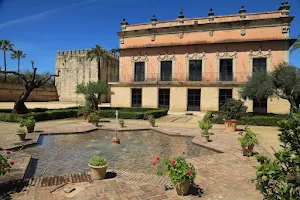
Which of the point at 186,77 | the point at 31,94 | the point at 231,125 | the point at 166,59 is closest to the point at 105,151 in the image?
the point at 231,125

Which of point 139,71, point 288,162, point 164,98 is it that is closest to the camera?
point 288,162

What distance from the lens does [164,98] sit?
1013 inches

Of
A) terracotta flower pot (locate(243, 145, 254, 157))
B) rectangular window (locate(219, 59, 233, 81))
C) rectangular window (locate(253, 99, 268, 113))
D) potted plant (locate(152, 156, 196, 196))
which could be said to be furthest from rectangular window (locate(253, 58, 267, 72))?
potted plant (locate(152, 156, 196, 196))

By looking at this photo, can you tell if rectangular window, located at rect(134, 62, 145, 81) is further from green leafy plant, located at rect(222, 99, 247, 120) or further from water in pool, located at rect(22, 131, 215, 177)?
water in pool, located at rect(22, 131, 215, 177)

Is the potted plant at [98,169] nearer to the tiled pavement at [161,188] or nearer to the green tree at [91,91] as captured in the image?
the tiled pavement at [161,188]

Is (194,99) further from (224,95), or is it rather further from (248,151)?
(248,151)

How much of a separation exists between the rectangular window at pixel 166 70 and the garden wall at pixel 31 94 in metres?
24.6

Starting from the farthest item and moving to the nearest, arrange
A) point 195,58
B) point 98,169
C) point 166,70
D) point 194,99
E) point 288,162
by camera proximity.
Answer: point 166,70
point 195,58
point 194,99
point 98,169
point 288,162

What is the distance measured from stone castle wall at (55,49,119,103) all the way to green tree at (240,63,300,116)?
91.1ft

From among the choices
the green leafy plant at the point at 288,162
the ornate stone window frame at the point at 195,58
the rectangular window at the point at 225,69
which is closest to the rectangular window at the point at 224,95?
the rectangular window at the point at 225,69

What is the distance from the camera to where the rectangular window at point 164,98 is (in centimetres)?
2562

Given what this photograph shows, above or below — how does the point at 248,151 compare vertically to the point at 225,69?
below

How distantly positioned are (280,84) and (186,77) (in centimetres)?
1132

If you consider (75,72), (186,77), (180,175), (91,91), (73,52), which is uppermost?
(73,52)
